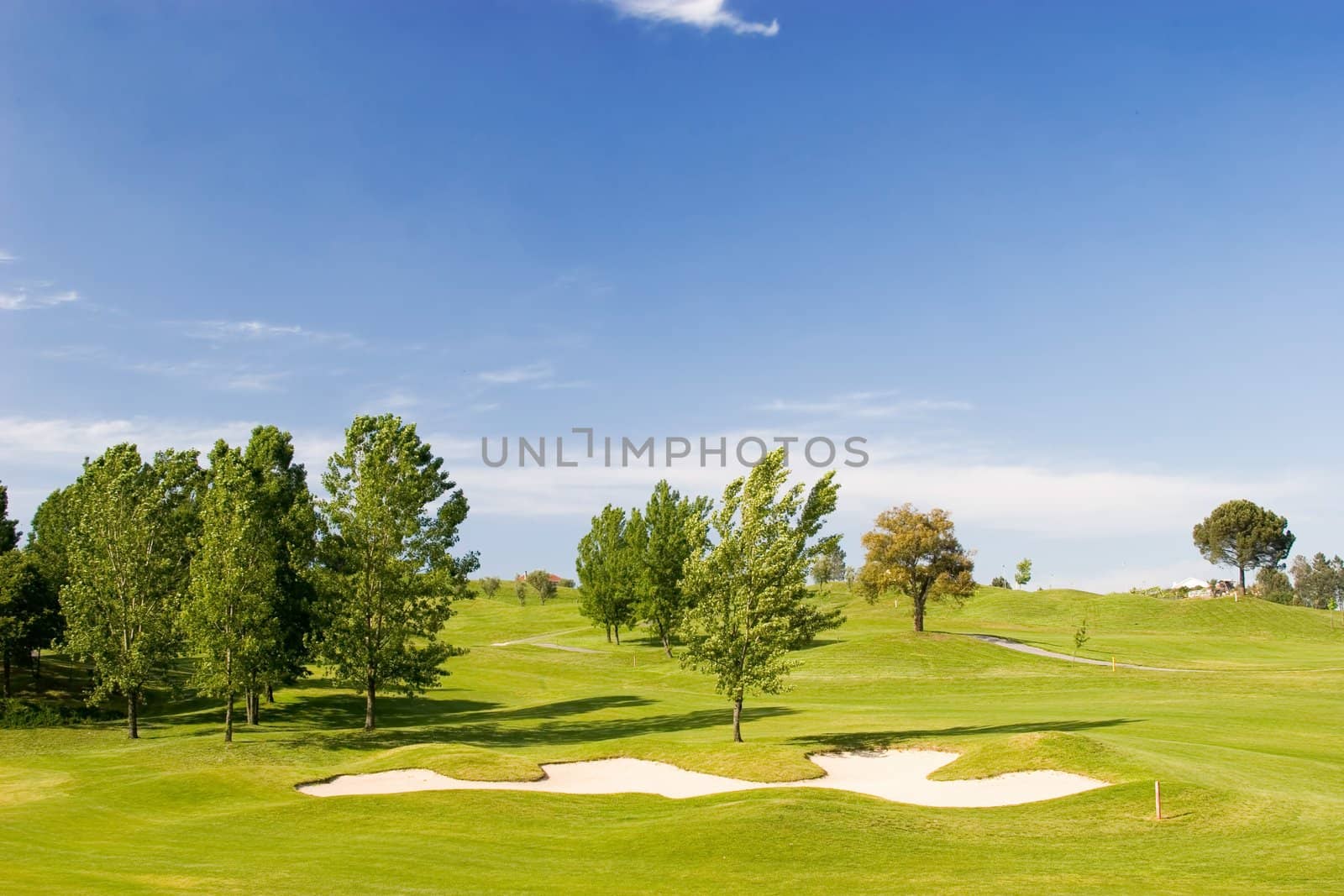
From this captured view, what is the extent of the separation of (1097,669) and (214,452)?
6106cm

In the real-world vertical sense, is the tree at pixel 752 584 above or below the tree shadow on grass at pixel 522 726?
above

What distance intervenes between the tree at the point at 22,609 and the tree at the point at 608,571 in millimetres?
47275

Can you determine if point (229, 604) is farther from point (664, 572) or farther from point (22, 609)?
point (664, 572)

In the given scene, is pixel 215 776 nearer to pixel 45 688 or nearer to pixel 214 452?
pixel 214 452

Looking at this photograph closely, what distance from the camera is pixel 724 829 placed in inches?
963

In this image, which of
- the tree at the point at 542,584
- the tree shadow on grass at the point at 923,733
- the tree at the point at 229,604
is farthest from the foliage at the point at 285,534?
the tree at the point at 542,584

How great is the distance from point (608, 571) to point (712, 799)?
68975mm

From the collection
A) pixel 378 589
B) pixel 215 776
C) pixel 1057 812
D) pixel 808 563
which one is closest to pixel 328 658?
pixel 378 589

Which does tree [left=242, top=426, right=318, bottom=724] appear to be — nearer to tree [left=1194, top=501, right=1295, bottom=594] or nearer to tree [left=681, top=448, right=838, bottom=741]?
tree [left=681, top=448, right=838, bottom=741]

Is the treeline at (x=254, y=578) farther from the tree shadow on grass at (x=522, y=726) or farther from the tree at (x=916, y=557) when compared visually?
the tree at (x=916, y=557)

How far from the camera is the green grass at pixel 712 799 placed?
21000mm

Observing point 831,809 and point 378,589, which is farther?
point 378,589

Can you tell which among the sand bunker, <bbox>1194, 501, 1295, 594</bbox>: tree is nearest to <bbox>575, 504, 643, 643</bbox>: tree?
the sand bunker

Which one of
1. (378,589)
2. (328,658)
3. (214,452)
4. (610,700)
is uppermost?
(214,452)
